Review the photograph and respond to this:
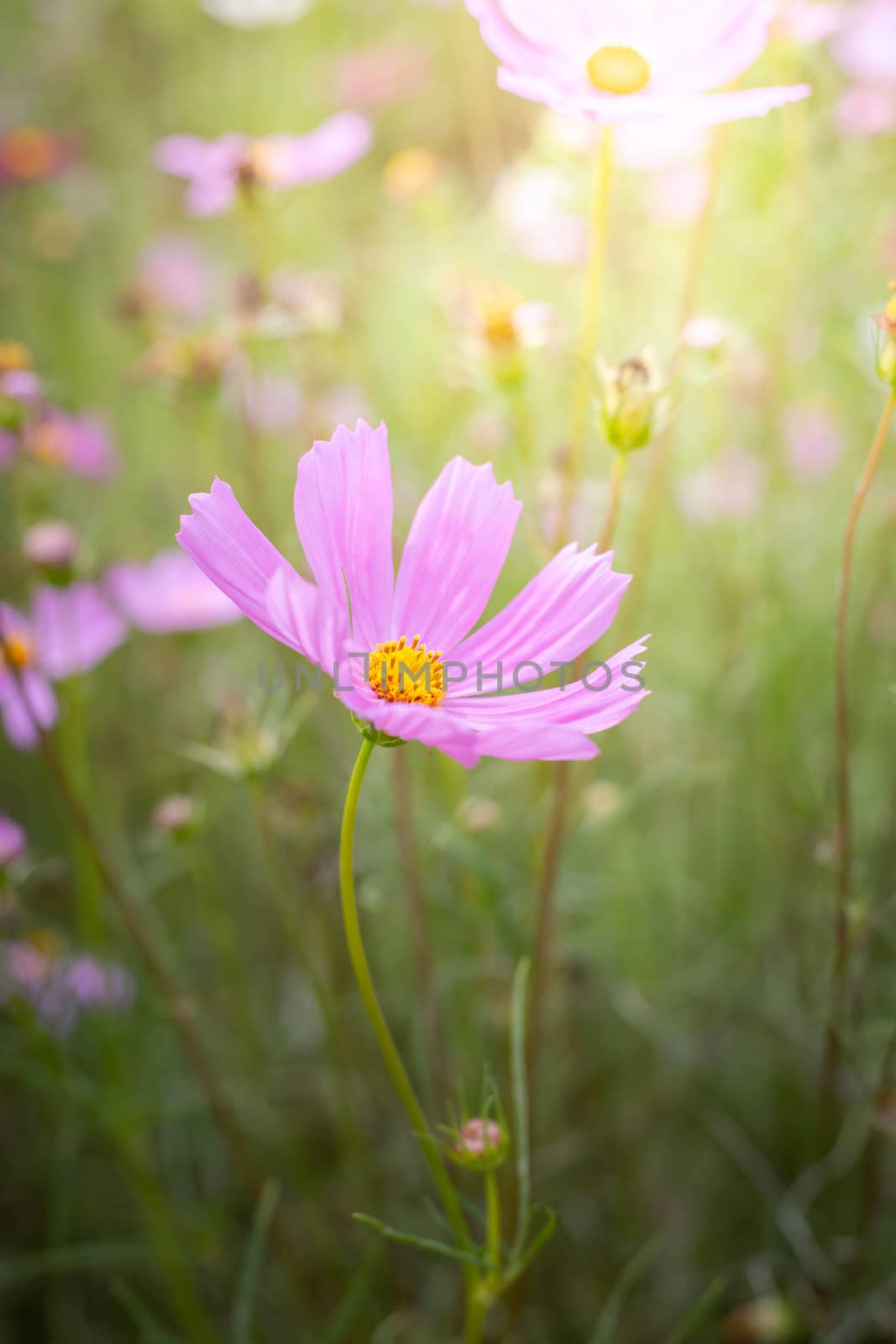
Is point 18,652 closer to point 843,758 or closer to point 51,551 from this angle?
point 51,551

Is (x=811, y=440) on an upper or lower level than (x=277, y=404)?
lower

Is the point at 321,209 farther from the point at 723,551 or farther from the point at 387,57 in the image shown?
the point at 723,551

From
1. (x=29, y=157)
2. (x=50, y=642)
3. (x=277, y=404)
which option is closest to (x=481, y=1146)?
(x=50, y=642)

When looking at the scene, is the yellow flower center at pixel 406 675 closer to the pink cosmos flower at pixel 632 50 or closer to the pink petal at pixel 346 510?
the pink petal at pixel 346 510

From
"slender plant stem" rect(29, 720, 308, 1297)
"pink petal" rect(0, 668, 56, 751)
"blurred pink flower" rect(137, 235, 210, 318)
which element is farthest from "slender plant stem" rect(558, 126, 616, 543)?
"blurred pink flower" rect(137, 235, 210, 318)

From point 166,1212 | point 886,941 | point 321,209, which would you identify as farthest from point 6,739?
point 321,209

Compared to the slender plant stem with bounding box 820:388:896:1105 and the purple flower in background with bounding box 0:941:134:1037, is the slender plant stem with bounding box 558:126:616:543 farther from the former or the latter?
the purple flower in background with bounding box 0:941:134:1037

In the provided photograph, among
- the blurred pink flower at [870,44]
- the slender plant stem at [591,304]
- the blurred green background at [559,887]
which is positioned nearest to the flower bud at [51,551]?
the blurred green background at [559,887]
